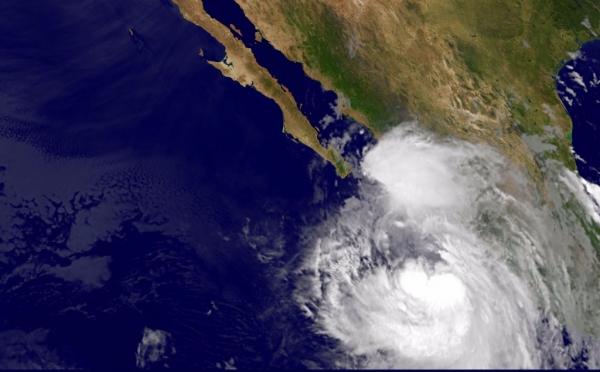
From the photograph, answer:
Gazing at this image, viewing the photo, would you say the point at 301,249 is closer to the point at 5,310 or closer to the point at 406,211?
the point at 406,211

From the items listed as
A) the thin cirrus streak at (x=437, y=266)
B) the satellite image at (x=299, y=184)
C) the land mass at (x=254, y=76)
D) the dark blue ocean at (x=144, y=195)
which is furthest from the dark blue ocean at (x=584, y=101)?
the land mass at (x=254, y=76)

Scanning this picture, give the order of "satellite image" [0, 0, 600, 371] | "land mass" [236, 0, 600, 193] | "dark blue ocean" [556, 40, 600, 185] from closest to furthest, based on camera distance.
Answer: "satellite image" [0, 0, 600, 371] < "dark blue ocean" [556, 40, 600, 185] < "land mass" [236, 0, 600, 193]

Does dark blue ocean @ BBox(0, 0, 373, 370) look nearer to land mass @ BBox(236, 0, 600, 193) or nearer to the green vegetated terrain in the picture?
land mass @ BBox(236, 0, 600, 193)

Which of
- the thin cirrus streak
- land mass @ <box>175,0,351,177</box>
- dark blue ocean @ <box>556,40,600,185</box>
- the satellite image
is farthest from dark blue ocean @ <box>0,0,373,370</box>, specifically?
dark blue ocean @ <box>556,40,600,185</box>

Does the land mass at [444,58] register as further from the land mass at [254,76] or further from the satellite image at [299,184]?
the land mass at [254,76]

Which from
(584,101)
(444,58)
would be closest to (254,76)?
(444,58)
